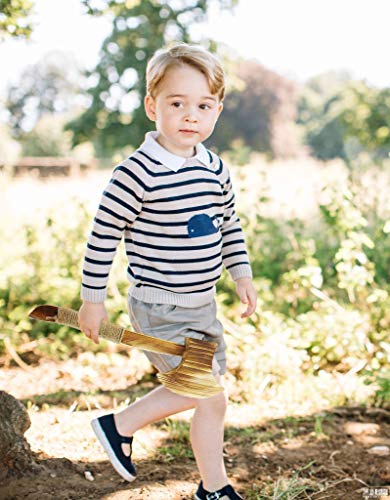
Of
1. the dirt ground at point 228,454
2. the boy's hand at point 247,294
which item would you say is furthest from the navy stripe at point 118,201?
the dirt ground at point 228,454

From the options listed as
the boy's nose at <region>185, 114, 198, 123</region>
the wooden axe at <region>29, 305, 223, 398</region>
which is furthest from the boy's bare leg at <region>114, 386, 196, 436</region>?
the boy's nose at <region>185, 114, 198, 123</region>

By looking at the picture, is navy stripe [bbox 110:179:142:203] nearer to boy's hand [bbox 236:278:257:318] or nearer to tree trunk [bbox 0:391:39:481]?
boy's hand [bbox 236:278:257:318]

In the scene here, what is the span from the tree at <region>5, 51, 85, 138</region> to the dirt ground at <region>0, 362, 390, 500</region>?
5029 cm

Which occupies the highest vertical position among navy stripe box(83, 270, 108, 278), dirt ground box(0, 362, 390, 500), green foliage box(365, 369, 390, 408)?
navy stripe box(83, 270, 108, 278)

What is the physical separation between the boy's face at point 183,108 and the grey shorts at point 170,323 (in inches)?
20.1

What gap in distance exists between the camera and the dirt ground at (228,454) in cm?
233

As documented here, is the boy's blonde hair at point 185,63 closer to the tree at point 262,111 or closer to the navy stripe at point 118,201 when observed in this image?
the navy stripe at point 118,201

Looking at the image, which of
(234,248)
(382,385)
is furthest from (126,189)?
(382,385)

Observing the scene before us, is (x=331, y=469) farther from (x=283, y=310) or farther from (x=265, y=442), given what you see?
(x=283, y=310)

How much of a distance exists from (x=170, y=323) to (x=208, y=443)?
0.41 meters

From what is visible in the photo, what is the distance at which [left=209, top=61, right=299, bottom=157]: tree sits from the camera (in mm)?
37781

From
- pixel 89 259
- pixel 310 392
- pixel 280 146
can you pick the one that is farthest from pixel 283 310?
pixel 280 146

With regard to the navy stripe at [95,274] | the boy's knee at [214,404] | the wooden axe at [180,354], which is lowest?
the boy's knee at [214,404]

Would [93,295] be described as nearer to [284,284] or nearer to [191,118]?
[191,118]
